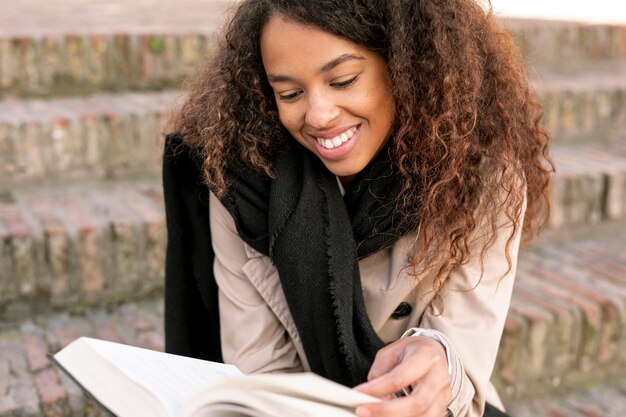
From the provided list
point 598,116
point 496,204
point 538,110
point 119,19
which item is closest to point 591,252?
point 598,116

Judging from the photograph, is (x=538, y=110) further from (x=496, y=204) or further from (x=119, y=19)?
(x=119, y=19)

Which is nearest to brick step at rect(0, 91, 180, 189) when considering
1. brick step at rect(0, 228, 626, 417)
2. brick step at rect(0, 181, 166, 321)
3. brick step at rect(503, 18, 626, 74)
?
brick step at rect(0, 181, 166, 321)

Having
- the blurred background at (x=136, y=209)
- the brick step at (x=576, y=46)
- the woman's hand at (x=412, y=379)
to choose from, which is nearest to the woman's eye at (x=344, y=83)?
the woman's hand at (x=412, y=379)

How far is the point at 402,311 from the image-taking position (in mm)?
1390

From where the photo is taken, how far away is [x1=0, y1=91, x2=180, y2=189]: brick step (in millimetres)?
2221

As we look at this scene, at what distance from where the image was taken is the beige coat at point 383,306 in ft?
4.17

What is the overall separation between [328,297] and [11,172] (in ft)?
4.30

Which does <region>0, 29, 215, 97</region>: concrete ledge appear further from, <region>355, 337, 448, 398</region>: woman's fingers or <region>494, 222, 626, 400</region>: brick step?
<region>355, 337, 448, 398</region>: woman's fingers

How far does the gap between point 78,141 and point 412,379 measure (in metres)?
1.53

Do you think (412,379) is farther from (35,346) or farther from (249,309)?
(35,346)

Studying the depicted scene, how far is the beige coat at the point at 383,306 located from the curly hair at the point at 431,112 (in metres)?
0.04

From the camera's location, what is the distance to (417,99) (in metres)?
1.27

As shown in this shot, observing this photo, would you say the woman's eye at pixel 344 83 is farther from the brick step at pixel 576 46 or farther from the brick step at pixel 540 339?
the brick step at pixel 576 46

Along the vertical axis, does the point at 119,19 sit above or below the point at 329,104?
below
